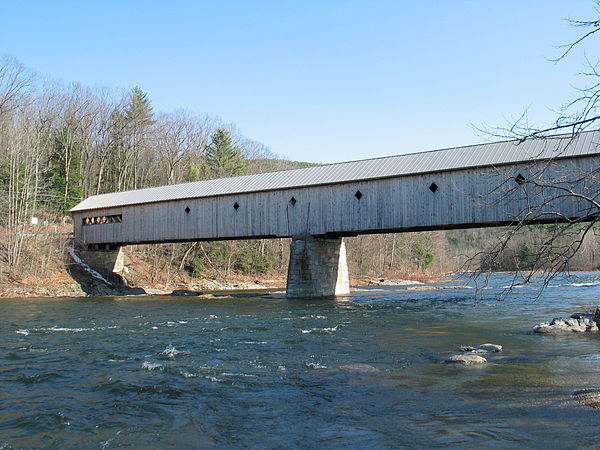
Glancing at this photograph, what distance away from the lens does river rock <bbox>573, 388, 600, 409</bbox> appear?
208 inches

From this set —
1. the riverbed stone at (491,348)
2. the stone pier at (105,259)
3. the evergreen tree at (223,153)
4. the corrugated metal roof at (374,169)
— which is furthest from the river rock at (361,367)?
the evergreen tree at (223,153)

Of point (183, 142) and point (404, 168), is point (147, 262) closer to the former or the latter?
point (183, 142)

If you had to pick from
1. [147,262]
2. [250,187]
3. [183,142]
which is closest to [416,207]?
[250,187]

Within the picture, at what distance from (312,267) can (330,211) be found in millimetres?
2714

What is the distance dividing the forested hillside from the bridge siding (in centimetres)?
389

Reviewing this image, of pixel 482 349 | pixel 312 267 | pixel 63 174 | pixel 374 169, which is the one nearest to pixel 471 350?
pixel 482 349

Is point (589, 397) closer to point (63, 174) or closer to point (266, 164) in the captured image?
point (63, 174)

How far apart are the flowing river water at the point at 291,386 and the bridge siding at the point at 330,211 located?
568 centimetres

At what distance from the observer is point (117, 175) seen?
39.9 meters

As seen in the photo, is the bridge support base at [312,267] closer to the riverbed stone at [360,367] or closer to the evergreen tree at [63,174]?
the riverbed stone at [360,367]

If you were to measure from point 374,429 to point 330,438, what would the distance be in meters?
0.45

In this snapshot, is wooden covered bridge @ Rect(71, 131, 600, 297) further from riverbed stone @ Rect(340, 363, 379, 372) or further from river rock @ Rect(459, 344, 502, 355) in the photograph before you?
riverbed stone @ Rect(340, 363, 379, 372)

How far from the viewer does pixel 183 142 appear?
41.3 metres

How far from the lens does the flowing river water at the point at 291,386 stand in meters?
4.66
